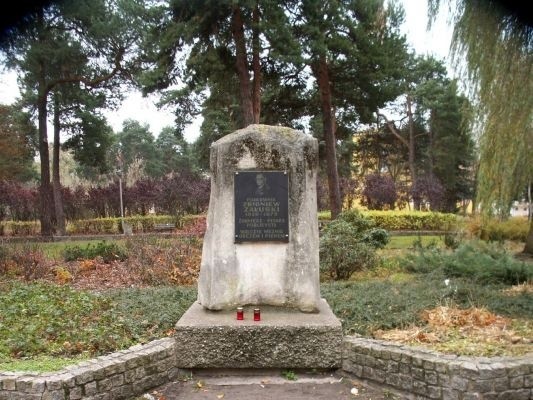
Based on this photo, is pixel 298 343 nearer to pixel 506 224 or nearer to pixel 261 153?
pixel 261 153

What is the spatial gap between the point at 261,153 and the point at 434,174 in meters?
A: 37.5

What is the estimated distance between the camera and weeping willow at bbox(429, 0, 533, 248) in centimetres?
740

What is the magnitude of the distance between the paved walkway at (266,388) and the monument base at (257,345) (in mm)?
124

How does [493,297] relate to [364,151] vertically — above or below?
below

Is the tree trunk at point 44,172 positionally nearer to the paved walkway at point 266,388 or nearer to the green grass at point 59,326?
the green grass at point 59,326

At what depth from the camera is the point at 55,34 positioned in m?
20.6

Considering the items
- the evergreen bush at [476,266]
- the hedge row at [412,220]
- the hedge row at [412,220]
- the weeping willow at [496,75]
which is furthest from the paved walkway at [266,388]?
the hedge row at [412,220]

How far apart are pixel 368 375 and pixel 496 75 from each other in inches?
208

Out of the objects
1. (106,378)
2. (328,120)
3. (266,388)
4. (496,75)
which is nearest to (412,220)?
(328,120)

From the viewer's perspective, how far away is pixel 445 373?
437cm

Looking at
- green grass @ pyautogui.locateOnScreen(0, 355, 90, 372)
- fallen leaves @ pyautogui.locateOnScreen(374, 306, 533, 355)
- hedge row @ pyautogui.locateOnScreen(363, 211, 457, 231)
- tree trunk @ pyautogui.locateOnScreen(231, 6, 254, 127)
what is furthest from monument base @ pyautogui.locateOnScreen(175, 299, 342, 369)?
→ hedge row @ pyautogui.locateOnScreen(363, 211, 457, 231)

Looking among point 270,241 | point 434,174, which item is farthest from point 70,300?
point 434,174

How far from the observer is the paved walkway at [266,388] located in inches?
188

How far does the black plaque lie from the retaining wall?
144 cm
